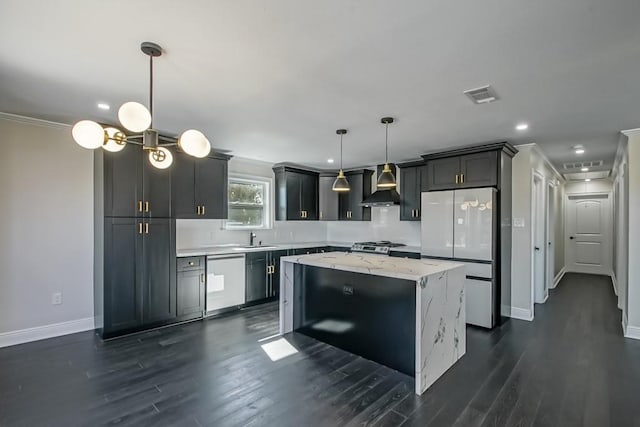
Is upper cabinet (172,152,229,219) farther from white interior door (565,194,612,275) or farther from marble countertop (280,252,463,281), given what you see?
white interior door (565,194,612,275)

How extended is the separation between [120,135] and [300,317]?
109 inches

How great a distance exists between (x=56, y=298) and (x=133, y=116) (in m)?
3.03

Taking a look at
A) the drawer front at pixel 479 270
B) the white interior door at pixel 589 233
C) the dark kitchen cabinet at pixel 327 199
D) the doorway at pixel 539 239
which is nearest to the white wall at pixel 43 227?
the dark kitchen cabinet at pixel 327 199

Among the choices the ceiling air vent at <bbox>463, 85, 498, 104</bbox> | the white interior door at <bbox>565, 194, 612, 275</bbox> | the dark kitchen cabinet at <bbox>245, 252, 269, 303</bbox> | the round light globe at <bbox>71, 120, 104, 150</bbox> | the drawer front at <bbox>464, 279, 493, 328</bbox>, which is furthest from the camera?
the white interior door at <bbox>565, 194, 612, 275</bbox>

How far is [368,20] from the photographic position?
68.7 inches

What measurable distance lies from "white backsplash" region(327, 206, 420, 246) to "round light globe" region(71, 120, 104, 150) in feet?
16.8

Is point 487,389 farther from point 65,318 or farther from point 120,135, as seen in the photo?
point 65,318

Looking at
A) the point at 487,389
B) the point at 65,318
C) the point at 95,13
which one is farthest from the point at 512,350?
the point at 65,318

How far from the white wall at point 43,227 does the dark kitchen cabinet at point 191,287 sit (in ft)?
3.37

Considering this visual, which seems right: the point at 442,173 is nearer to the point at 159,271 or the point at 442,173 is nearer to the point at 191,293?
the point at 191,293

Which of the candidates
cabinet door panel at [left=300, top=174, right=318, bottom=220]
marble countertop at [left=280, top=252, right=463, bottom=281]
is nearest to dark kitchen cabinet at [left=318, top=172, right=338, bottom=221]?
cabinet door panel at [left=300, top=174, right=318, bottom=220]

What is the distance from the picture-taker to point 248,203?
19.0 feet

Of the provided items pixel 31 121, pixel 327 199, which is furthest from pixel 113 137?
pixel 327 199

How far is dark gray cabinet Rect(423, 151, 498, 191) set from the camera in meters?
4.27
